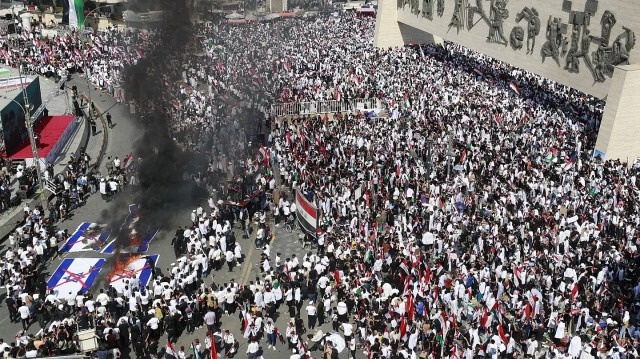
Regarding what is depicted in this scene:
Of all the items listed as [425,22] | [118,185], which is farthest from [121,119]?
[425,22]

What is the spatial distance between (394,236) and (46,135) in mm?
21321

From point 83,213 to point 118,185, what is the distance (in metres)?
2.19

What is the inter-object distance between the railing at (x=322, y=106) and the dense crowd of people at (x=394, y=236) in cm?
73

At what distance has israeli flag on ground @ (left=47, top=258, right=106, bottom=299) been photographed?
2217 cm

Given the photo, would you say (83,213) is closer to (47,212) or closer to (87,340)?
(47,212)

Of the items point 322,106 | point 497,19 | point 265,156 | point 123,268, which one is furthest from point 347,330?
point 497,19

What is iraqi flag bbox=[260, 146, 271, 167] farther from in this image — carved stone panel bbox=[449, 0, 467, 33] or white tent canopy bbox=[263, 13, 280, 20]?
white tent canopy bbox=[263, 13, 280, 20]

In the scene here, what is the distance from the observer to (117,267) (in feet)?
76.7

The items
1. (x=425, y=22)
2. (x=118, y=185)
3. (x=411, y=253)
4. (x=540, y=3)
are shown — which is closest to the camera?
(x=411, y=253)

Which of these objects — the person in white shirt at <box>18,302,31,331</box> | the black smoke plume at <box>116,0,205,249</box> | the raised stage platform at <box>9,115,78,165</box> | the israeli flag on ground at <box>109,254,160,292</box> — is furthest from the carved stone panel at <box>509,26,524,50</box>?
the person in white shirt at <box>18,302,31,331</box>

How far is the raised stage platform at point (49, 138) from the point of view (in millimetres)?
32219

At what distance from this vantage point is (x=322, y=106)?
38812mm

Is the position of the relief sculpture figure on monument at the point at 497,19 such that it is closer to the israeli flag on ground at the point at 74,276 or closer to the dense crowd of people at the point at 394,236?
the dense crowd of people at the point at 394,236

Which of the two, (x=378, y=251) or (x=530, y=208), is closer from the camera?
(x=378, y=251)
